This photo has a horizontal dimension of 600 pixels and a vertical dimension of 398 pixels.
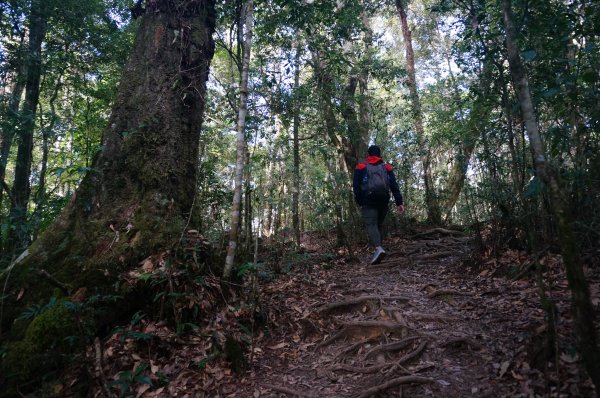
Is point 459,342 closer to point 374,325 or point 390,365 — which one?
point 390,365

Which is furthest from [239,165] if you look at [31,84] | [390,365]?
[31,84]

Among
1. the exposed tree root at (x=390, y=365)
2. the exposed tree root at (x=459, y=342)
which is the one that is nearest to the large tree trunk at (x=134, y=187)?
the exposed tree root at (x=390, y=365)

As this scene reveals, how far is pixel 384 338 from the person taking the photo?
4246mm

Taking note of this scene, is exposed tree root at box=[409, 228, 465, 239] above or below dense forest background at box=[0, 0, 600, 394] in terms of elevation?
below

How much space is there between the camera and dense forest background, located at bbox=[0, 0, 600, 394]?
4062 millimetres

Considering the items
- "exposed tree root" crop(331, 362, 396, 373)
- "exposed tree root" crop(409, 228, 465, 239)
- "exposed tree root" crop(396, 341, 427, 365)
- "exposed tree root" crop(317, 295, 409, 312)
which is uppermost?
"exposed tree root" crop(409, 228, 465, 239)

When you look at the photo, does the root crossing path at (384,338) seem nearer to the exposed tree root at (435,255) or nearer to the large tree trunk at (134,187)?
the exposed tree root at (435,255)

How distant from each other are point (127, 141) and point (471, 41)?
247 inches

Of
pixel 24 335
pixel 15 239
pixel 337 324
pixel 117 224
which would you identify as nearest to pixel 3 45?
pixel 15 239

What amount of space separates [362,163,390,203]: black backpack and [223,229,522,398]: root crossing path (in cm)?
149

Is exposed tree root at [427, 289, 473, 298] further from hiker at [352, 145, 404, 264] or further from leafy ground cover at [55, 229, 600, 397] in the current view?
hiker at [352, 145, 404, 264]

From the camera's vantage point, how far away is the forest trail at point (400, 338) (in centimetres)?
322

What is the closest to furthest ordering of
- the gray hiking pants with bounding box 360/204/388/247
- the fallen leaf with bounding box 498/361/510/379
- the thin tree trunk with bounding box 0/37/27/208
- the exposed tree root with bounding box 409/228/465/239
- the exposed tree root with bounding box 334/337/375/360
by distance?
the fallen leaf with bounding box 498/361/510/379 → the exposed tree root with bounding box 334/337/375/360 → the thin tree trunk with bounding box 0/37/27/208 → the gray hiking pants with bounding box 360/204/388/247 → the exposed tree root with bounding box 409/228/465/239

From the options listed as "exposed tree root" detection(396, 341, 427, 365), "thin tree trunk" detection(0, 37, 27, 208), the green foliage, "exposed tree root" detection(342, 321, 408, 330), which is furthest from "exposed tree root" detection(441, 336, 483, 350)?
"thin tree trunk" detection(0, 37, 27, 208)
